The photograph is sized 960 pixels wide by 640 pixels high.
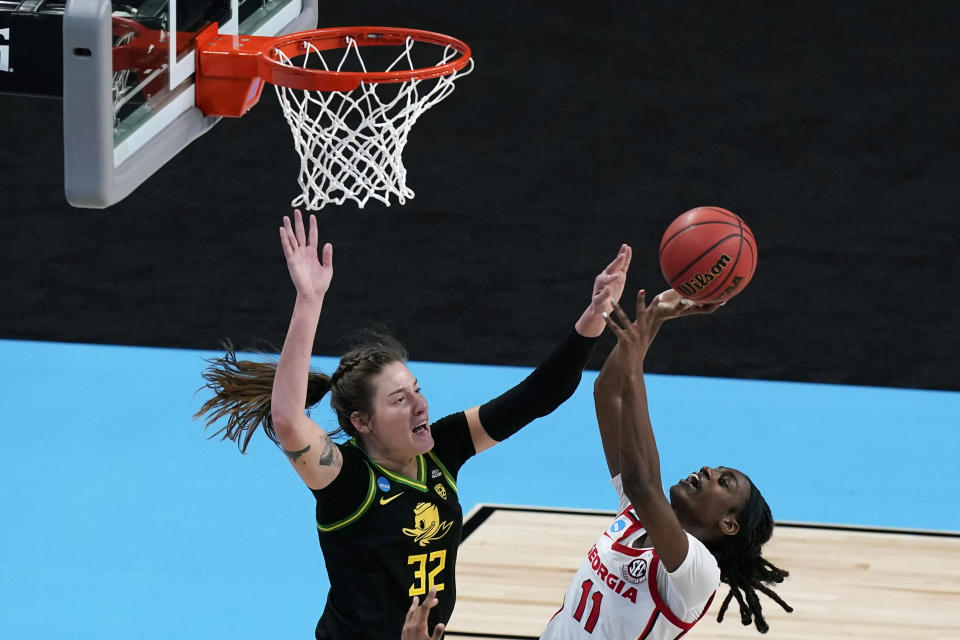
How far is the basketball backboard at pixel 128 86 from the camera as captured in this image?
3.40 metres

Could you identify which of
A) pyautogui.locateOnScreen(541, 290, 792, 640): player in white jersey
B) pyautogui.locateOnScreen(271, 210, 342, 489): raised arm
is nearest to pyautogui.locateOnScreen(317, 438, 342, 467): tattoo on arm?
pyautogui.locateOnScreen(271, 210, 342, 489): raised arm

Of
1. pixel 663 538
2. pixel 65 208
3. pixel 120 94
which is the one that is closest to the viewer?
pixel 663 538

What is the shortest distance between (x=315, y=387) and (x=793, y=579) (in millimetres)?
2623

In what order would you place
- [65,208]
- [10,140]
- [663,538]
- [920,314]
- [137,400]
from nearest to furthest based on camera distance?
[663,538] → [137,400] → [920,314] → [65,208] → [10,140]

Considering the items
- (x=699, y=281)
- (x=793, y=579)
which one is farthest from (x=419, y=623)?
(x=793, y=579)

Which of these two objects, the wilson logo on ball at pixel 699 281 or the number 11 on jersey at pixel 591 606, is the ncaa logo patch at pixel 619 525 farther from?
the wilson logo on ball at pixel 699 281

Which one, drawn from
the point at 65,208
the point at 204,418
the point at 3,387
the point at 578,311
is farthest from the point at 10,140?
the point at 578,311

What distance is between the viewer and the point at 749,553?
3695 millimetres

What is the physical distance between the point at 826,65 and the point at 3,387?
5813 mm

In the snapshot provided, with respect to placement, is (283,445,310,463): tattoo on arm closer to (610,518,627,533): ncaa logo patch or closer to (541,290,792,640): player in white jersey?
(541,290,792,640): player in white jersey

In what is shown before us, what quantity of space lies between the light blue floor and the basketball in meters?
2.14

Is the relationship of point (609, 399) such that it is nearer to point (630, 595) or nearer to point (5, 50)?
point (630, 595)

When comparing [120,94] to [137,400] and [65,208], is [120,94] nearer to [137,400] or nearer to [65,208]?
[137,400]

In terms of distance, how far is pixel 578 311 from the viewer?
8078 millimetres
